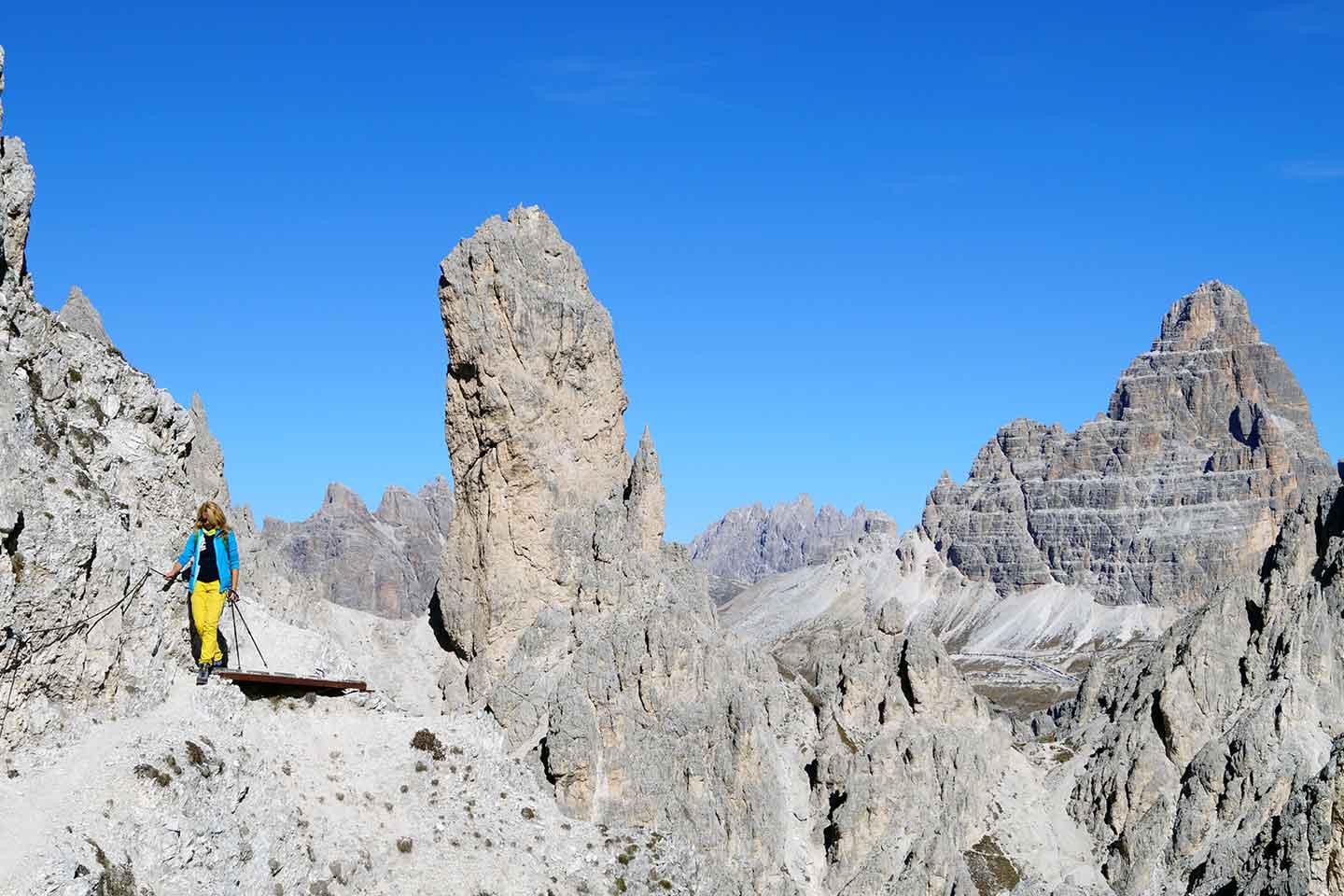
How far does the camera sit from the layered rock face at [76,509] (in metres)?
34.6

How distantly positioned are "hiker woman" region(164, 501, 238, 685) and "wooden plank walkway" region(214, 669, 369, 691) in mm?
2091

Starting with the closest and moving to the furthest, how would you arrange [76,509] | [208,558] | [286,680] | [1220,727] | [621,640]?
[76,509], [208,558], [286,680], [621,640], [1220,727]

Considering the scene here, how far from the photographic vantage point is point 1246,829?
293 ft

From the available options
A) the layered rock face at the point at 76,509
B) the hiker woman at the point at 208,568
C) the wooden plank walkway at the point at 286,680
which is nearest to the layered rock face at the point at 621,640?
the wooden plank walkway at the point at 286,680

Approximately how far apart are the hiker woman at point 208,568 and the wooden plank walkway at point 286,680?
209cm

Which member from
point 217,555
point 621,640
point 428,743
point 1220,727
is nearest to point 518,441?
point 621,640

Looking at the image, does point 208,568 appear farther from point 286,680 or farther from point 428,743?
point 428,743

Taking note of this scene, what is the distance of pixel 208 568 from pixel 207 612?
1453 millimetres

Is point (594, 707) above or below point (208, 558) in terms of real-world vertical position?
above

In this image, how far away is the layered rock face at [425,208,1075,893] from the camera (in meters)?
84.2

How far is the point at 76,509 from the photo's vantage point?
120 feet

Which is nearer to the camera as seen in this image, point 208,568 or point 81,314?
point 208,568

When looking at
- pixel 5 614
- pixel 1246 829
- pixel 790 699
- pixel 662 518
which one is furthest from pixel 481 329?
pixel 5 614

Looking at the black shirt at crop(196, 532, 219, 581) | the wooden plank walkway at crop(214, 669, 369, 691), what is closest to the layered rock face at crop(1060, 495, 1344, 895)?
the wooden plank walkway at crop(214, 669, 369, 691)
